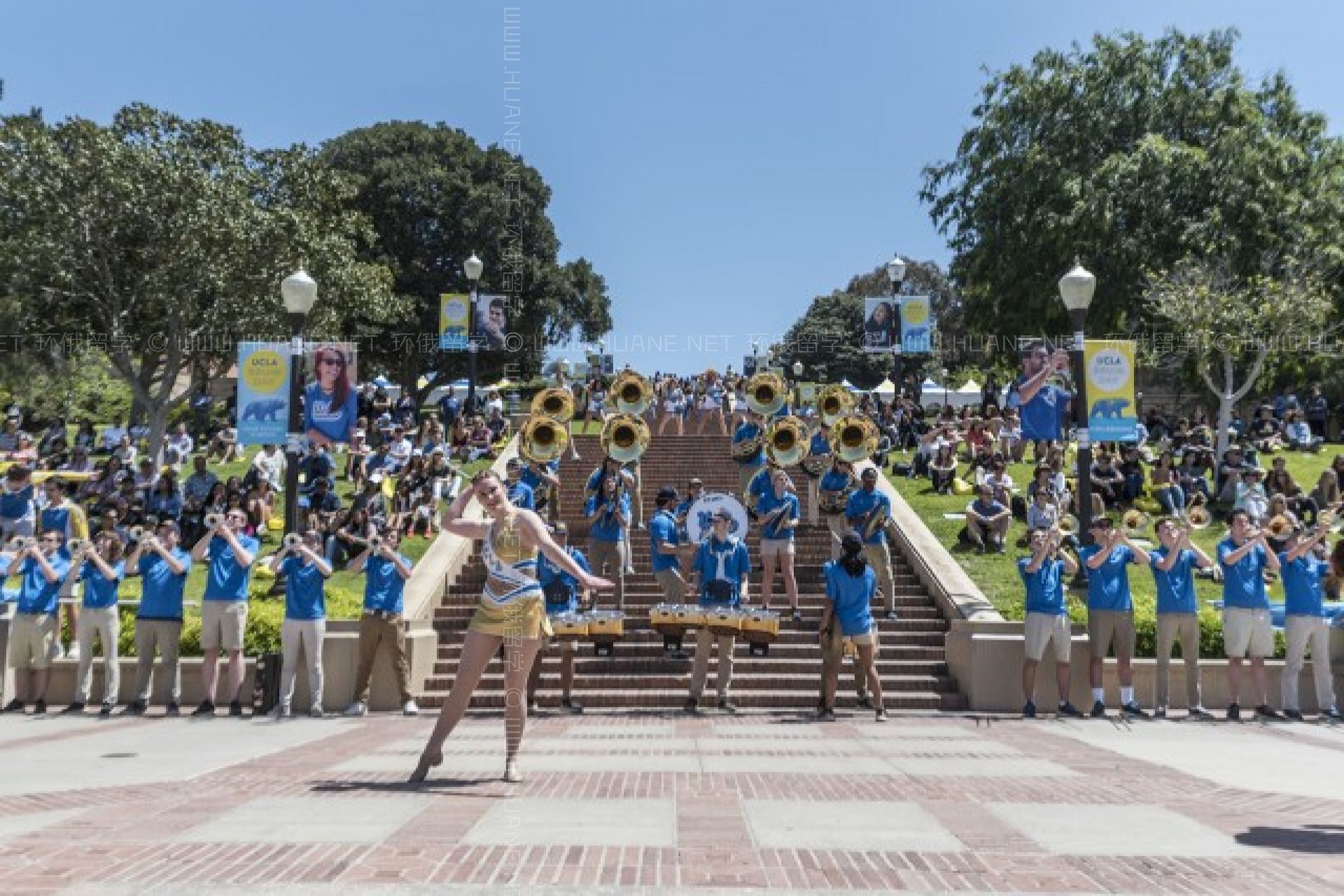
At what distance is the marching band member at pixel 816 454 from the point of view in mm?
18219

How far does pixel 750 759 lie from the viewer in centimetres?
832

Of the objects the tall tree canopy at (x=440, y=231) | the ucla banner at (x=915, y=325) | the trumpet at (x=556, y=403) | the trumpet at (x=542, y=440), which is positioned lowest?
the trumpet at (x=542, y=440)

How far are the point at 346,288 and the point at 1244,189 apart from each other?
26663 mm

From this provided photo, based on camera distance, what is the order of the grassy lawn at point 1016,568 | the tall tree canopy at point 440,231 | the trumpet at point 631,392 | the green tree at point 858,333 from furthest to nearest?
the green tree at point 858,333, the tall tree canopy at point 440,231, the trumpet at point 631,392, the grassy lawn at point 1016,568

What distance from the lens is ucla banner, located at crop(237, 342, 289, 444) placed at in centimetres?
1388

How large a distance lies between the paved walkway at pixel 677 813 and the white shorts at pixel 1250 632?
1.95 m

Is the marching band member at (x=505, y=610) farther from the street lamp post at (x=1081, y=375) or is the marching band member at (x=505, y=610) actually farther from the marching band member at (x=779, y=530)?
the street lamp post at (x=1081, y=375)

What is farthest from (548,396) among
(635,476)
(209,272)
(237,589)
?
(209,272)

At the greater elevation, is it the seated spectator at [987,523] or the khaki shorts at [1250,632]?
the seated spectator at [987,523]

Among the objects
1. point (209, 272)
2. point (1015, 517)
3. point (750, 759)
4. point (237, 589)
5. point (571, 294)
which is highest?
point (571, 294)

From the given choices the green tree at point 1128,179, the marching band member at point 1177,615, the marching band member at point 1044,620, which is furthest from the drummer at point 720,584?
the green tree at point 1128,179

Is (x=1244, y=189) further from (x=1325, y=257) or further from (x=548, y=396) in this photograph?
(x=548, y=396)

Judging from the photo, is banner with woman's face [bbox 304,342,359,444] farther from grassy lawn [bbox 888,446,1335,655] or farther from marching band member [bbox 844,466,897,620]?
grassy lawn [bbox 888,446,1335,655]

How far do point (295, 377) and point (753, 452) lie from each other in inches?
317
